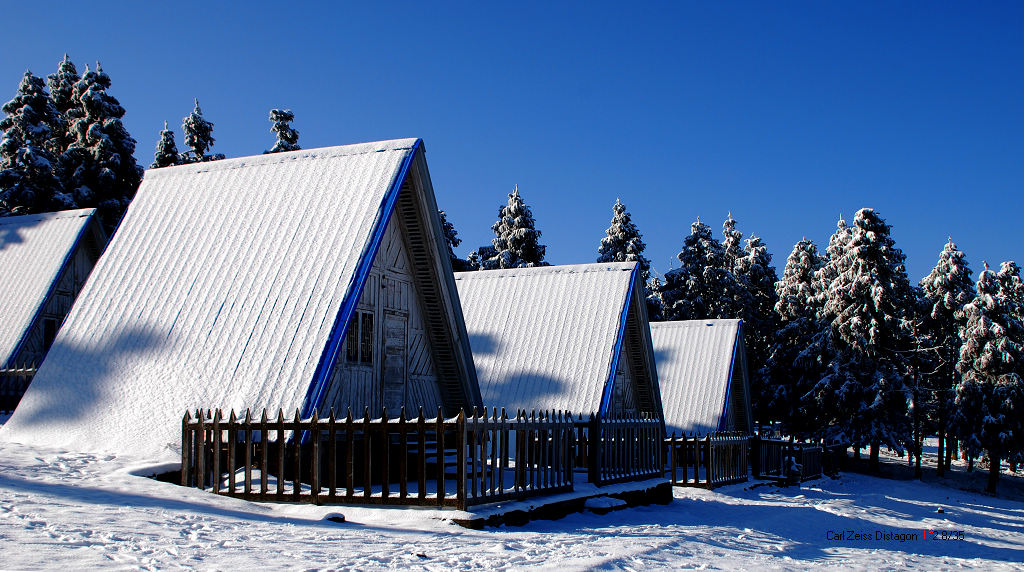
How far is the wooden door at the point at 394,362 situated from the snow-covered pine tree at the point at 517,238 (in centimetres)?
3691

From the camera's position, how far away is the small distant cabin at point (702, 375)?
31719mm

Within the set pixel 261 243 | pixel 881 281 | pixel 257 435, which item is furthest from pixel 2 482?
pixel 881 281

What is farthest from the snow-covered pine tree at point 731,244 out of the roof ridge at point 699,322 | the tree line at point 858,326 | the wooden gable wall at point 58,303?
the wooden gable wall at point 58,303

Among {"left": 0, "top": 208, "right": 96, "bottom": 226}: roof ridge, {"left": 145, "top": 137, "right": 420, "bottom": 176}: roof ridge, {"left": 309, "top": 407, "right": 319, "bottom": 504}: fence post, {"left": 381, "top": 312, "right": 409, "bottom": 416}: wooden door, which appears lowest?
{"left": 309, "top": 407, "right": 319, "bottom": 504}: fence post

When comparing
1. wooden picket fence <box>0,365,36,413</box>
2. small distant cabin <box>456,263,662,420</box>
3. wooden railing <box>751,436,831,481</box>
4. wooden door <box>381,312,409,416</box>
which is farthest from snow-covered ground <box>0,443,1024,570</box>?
wooden railing <box>751,436,831,481</box>

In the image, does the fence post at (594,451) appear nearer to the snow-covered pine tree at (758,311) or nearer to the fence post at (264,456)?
the fence post at (264,456)

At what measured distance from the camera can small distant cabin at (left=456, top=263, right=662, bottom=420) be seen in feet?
79.7

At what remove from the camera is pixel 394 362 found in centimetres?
1775

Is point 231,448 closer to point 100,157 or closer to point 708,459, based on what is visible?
point 708,459

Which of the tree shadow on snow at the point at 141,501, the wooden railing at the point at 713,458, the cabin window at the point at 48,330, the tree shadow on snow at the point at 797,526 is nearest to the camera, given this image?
the tree shadow on snow at the point at 141,501

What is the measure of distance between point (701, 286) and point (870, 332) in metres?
14.6

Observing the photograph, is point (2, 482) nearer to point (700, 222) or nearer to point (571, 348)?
point (571, 348)

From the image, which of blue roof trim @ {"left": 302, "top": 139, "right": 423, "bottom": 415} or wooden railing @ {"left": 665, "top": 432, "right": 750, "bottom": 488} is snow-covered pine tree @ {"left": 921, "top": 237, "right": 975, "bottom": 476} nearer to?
wooden railing @ {"left": 665, "top": 432, "right": 750, "bottom": 488}

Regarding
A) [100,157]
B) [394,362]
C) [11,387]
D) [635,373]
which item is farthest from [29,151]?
[394,362]
